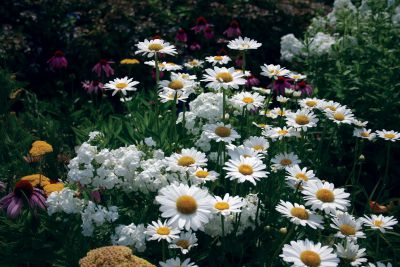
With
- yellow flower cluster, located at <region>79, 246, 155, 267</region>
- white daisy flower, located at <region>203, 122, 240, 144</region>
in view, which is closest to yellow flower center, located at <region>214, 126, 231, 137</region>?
white daisy flower, located at <region>203, 122, 240, 144</region>

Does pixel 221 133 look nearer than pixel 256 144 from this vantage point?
Yes

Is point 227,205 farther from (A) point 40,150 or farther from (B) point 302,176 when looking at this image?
(A) point 40,150

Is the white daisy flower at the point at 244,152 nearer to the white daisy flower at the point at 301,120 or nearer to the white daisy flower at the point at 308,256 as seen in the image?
the white daisy flower at the point at 301,120

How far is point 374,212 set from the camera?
328cm

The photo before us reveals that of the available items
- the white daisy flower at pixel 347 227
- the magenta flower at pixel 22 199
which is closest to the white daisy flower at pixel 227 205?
the white daisy flower at pixel 347 227

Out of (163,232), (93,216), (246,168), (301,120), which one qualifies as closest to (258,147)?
(301,120)

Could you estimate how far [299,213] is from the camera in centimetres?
234

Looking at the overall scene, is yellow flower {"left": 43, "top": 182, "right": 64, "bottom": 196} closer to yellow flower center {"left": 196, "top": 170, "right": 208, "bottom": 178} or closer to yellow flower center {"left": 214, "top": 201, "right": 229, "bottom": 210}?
yellow flower center {"left": 196, "top": 170, "right": 208, "bottom": 178}

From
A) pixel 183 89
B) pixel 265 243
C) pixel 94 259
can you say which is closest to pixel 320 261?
pixel 265 243

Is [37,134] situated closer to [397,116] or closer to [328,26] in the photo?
[397,116]

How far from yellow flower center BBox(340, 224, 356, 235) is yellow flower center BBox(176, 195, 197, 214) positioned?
0.70 metres

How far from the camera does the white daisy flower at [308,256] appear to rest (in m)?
2.08

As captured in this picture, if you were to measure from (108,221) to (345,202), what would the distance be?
1.08 m

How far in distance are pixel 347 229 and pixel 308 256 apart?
382mm
